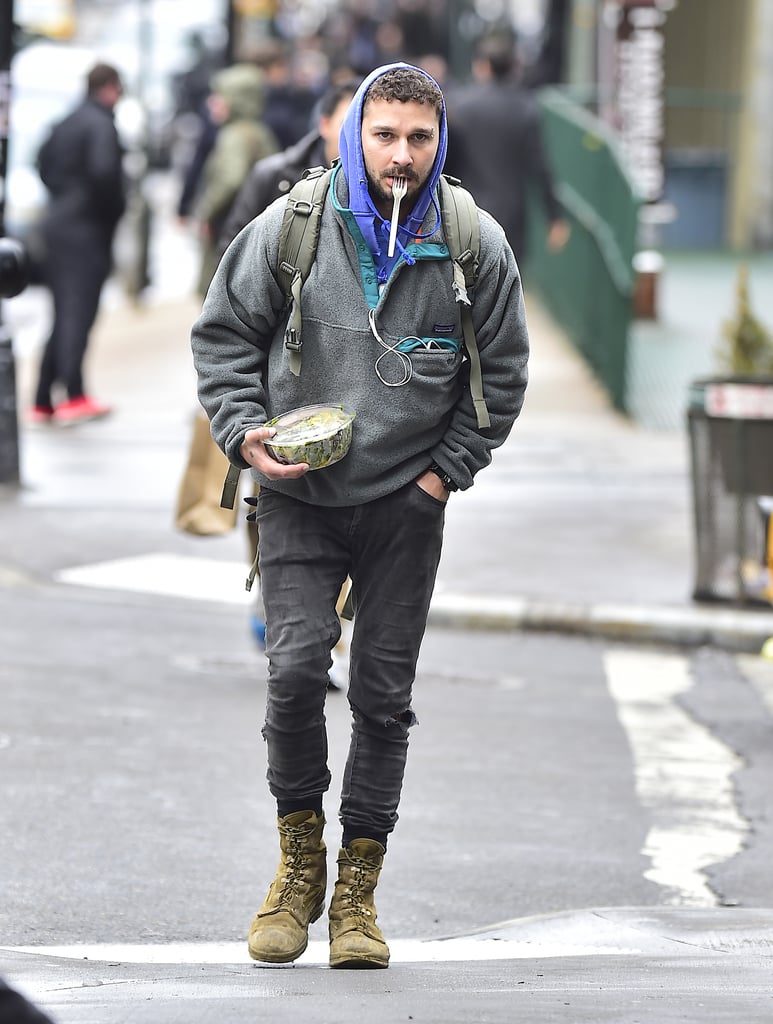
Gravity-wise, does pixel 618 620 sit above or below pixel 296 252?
below

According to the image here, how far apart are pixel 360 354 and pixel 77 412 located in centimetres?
946

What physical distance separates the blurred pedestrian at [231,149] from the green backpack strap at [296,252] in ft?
26.5

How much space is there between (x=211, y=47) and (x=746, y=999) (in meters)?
38.9

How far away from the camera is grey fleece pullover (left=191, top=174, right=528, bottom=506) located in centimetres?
453

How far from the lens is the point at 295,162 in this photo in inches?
282

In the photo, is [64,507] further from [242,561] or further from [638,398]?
[638,398]

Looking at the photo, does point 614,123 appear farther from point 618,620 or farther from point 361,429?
point 361,429

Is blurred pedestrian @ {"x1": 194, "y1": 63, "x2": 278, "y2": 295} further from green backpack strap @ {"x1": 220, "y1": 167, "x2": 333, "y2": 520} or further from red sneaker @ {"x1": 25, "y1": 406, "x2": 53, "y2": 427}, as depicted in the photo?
green backpack strap @ {"x1": 220, "y1": 167, "x2": 333, "y2": 520}

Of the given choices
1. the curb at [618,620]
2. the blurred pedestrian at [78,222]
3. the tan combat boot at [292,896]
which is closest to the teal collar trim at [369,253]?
the tan combat boot at [292,896]

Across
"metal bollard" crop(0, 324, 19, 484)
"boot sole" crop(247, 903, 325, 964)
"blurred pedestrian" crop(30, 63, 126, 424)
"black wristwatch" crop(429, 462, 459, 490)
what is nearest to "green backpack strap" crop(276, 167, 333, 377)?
"black wristwatch" crop(429, 462, 459, 490)

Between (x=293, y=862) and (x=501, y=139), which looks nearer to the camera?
(x=293, y=862)

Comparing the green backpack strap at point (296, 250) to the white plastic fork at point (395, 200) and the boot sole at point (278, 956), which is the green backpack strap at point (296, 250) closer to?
the white plastic fork at point (395, 200)

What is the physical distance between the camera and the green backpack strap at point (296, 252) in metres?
4.51

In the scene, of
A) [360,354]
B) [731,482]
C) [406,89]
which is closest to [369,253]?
[360,354]
